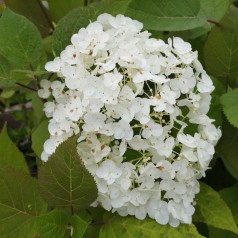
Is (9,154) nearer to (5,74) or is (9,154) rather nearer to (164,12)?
(5,74)

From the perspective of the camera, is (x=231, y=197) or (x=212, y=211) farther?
(x=231, y=197)

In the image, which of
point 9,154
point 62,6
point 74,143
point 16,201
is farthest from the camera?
point 62,6

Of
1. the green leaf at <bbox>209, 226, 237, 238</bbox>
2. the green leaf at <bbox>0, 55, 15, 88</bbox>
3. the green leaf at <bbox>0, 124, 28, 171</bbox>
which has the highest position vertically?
the green leaf at <bbox>0, 55, 15, 88</bbox>

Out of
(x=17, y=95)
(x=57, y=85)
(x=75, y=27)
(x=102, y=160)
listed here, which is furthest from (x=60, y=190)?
(x=17, y=95)

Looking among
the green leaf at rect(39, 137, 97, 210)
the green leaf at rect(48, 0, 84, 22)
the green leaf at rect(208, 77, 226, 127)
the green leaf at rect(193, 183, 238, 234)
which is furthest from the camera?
the green leaf at rect(48, 0, 84, 22)

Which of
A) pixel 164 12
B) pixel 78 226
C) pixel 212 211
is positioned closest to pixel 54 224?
pixel 78 226

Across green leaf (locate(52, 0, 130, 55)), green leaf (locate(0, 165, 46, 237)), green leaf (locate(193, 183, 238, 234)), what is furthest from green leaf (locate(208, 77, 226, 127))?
green leaf (locate(0, 165, 46, 237))

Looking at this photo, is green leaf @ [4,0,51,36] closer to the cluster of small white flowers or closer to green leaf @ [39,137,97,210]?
the cluster of small white flowers
